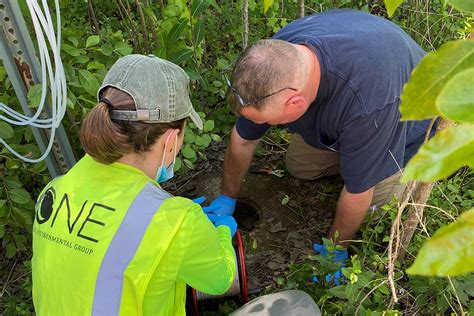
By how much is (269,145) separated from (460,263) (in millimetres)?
2727

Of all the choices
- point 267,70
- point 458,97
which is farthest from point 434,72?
point 267,70

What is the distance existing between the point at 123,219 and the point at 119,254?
0.33 ft

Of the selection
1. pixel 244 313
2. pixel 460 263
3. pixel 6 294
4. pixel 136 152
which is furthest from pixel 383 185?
pixel 460 263

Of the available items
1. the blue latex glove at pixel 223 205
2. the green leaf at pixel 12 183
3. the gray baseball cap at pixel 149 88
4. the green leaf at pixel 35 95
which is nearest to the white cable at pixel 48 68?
the green leaf at pixel 35 95

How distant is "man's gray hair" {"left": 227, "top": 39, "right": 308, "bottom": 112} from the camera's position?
68.9 inches

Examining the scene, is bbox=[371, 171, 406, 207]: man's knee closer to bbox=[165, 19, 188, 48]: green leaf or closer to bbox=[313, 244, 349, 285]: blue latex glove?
bbox=[313, 244, 349, 285]: blue latex glove

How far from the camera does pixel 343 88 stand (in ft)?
6.34

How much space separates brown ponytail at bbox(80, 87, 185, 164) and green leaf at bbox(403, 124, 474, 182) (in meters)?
1.12

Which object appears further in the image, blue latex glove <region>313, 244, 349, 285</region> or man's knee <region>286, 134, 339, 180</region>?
man's knee <region>286, 134, 339, 180</region>

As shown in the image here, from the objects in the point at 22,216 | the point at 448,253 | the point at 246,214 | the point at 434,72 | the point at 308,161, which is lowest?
the point at 246,214

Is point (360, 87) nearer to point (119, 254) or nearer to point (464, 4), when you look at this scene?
point (119, 254)

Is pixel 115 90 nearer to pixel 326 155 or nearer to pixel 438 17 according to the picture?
pixel 326 155

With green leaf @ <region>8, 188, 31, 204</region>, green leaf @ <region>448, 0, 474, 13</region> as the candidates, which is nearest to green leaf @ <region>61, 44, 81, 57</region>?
green leaf @ <region>8, 188, 31, 204</region>

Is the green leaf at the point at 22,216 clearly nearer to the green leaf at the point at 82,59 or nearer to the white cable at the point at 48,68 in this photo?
the white cable at the point at 48,68
